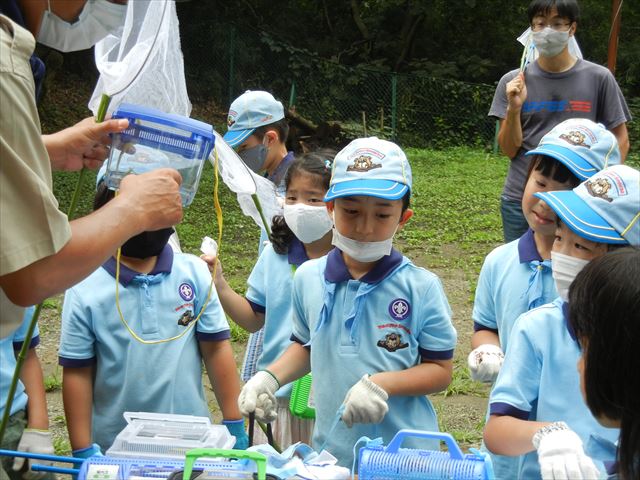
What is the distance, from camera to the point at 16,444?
2783mm

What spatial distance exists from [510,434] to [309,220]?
4.62 ft

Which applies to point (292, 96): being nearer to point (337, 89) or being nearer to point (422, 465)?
point (337, 89)

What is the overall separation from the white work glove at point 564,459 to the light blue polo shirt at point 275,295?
1599mm

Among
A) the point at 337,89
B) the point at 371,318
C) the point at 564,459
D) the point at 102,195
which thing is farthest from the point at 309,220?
the point at 337,89

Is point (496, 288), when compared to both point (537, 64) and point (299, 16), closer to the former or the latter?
point (537, 64)

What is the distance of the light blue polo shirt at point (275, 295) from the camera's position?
137 inches

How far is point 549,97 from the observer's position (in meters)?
4.72

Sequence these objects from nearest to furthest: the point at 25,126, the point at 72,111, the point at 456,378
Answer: the point at 25,126 → the point at 456,378 → the point at 72,111

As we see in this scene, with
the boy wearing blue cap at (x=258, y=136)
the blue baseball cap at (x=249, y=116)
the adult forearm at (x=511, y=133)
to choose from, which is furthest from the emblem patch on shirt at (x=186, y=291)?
the adult forearm at (x=511, y=133)

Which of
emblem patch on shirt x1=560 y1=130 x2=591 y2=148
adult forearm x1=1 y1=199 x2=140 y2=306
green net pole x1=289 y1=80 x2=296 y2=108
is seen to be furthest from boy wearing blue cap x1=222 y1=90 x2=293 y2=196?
green net pole x1=289 y1=80 x2=296 y2=108

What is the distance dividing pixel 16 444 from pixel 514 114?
9.73 ft

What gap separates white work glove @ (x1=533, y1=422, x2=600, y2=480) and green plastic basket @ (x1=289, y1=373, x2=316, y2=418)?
1383 mm

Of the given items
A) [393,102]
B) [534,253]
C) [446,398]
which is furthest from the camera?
[393,102]

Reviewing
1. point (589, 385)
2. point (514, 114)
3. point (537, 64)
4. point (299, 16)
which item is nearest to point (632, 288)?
point (589, 385)
